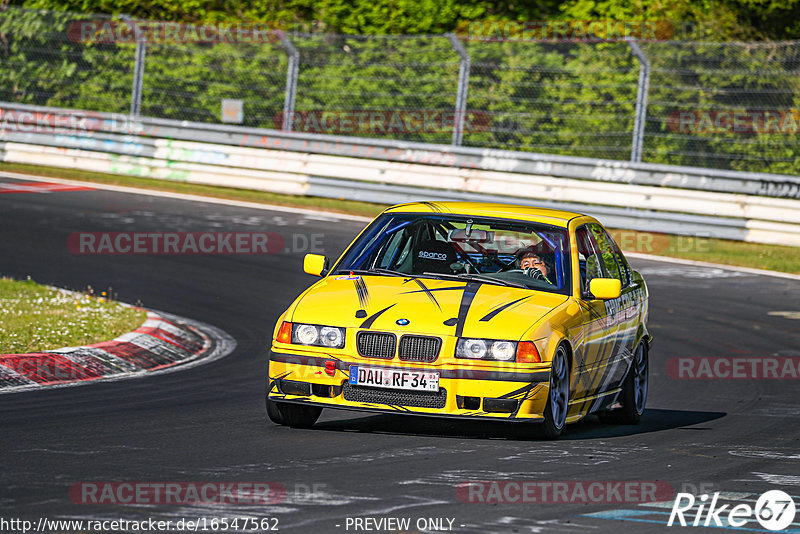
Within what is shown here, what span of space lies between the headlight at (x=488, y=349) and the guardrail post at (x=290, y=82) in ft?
54.0

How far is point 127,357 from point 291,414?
2.93m

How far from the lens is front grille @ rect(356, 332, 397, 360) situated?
8172mm

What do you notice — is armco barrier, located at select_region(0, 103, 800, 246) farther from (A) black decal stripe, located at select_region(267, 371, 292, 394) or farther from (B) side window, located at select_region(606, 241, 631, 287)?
(A) black decal stripe, located at select_region(267, 371, 292, 394)

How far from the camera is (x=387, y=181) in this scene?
2333cm

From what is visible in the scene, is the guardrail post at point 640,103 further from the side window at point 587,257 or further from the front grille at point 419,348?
the front grille at point 419,348

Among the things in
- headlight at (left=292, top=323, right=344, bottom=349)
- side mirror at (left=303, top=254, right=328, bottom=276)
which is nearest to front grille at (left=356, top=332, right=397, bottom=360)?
headlight at (left=292, top=323, right=344, bottom=349)

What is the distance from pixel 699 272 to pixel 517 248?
9727 millimetres

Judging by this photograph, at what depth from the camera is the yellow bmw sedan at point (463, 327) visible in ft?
26.7

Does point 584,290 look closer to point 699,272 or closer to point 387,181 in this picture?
point 699,272

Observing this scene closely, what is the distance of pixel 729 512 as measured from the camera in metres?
6.53

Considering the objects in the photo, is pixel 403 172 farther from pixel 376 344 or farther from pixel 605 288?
pixel 376 344

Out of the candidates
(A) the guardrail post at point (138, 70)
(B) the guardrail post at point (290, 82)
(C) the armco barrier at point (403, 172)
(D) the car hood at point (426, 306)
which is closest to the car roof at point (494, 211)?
(D) the car hood at point (426, 306)

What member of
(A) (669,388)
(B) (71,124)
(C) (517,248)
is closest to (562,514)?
(C) (517,248)

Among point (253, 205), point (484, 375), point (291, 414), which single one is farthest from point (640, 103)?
point (484, 375)
